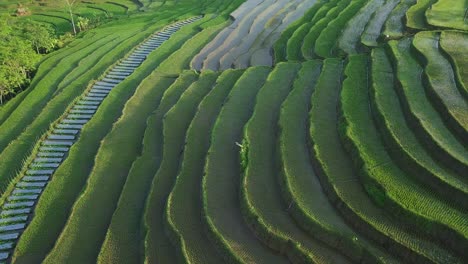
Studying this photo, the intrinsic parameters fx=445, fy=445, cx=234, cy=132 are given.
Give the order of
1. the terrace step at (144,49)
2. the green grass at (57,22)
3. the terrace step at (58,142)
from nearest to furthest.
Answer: the terrace step at (58,142) → the terrace step at (144,49) → the green grass at (57,22)

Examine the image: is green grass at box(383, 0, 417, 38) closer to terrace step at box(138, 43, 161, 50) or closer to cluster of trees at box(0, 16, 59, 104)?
terrace step at box(138, 43, 161, 50)

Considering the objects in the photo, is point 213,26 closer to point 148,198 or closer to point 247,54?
point 247,54

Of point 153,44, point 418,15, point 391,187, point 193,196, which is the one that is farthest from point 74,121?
point 418,15

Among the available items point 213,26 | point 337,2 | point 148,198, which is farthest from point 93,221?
point 337,2

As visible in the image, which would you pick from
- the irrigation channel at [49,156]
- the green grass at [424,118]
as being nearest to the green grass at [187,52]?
the irrigation channel at [49,156]

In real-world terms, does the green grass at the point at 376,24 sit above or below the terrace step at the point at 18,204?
above

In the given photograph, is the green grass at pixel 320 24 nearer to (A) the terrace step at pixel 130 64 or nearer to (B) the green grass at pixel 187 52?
(B) the green grass at pixel 187 52

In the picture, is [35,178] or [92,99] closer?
[35,178]

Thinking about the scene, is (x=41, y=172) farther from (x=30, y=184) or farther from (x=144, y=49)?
(x=144, y=49)
